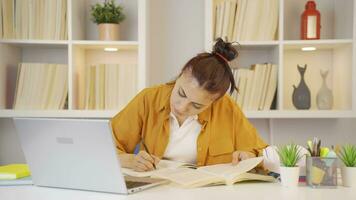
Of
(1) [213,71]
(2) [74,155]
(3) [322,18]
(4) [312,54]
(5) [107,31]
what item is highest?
(3) [322,18]

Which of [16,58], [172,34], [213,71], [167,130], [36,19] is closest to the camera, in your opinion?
[213,71]

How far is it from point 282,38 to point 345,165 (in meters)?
1.43

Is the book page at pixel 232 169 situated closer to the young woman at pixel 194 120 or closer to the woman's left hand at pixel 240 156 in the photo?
the woman's left hand at pixel 240 156

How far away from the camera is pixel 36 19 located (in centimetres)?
271

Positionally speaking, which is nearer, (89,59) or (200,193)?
(200,193)

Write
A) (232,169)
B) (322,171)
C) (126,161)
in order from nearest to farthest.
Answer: (322,171) < (232,169) < (126,161)

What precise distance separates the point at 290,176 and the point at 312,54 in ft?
5.83

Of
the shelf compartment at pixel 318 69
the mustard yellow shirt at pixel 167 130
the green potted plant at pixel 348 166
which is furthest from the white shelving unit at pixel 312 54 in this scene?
the green potted plant at pixel 348 166

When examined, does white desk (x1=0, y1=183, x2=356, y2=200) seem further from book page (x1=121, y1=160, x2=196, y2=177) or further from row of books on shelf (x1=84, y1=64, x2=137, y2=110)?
row of books on shelf (x1=84, y1=64, x2=137, y2=110)

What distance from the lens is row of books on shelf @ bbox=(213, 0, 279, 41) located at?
2.73 meters

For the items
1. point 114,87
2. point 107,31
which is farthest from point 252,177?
point 107,31

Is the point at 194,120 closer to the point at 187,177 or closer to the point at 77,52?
the point at 187,177

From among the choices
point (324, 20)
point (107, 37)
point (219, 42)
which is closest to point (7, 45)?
point (107, 37)

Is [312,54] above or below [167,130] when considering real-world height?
above
